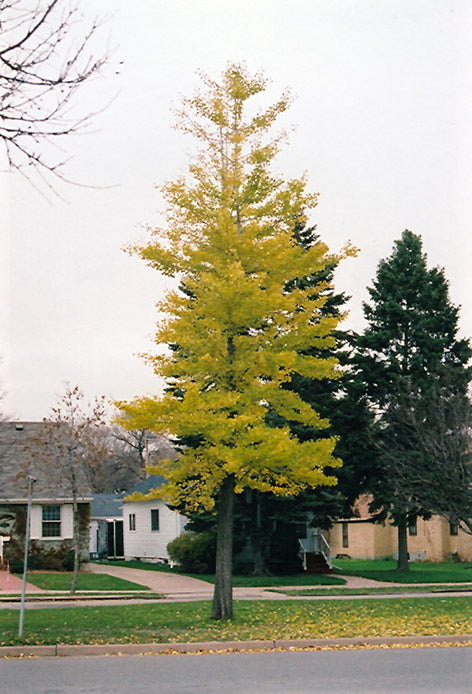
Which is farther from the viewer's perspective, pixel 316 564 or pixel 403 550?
pixel 316 564

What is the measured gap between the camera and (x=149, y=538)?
4412cm

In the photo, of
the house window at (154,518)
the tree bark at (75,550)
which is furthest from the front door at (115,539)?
the tree bark at (75,550)

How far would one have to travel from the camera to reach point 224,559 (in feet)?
60.8

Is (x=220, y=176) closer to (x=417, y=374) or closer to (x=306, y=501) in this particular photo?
(x=306, y=501)

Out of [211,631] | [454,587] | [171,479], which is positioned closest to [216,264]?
[171,479]

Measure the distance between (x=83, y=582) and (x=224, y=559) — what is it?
1441 cm

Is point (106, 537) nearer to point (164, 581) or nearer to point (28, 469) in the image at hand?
point (28, 469)

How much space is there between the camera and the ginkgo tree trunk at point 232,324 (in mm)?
A: 18141

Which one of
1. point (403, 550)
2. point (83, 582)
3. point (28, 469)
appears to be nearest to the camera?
point (83, 582)

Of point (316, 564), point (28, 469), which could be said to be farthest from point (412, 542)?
point (28, 469)

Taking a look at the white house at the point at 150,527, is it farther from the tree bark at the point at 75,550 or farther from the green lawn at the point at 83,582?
the tree bark at the point at 75,550

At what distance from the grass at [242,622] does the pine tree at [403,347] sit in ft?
44.0

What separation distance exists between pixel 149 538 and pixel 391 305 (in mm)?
15956

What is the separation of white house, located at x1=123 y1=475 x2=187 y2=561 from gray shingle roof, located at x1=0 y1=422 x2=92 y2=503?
4.77 metres
